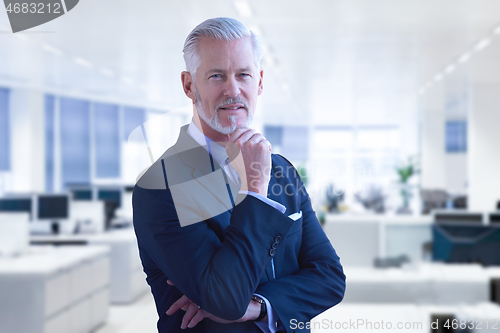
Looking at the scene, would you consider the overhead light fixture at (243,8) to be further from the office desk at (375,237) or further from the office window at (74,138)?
the office window at (74,138)

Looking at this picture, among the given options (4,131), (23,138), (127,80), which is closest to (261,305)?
(127,80)

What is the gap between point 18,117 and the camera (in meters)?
7.83

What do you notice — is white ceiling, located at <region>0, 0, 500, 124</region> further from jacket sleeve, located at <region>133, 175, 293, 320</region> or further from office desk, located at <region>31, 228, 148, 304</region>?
office desk, located at <region>31, 228, 148, 304</region>

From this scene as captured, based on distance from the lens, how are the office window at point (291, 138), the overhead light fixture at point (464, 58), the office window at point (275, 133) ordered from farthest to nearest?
the office window at point (275, 133) → the office window at point (291, 138) → the overhead light fixture at point (464, 58)

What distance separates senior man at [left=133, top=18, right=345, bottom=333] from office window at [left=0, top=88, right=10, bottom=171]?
7.81 metres

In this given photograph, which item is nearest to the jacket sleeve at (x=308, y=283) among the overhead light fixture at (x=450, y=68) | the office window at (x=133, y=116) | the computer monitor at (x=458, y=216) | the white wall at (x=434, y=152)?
the computer monitor at (x=458, y=216)

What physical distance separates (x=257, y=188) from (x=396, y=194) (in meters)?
10.8

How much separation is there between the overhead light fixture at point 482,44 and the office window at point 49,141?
7.40 metres

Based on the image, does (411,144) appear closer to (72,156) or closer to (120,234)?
(72,156)

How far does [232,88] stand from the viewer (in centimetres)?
109

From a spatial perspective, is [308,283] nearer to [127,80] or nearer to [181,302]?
[181,302]

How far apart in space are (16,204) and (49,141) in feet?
13.3

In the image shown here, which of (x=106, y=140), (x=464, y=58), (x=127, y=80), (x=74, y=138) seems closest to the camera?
(x=464, y=58)

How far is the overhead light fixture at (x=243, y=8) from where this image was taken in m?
3.79
